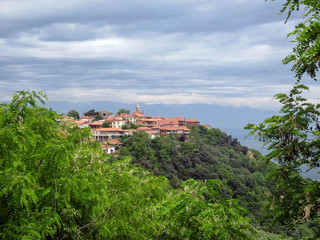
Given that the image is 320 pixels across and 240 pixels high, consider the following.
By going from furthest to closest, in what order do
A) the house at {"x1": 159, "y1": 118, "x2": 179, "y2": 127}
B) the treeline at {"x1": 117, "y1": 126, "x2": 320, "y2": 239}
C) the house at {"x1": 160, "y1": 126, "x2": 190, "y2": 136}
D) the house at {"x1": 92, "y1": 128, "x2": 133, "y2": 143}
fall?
the house at {"x1": 159, "y1": 118, "x2": 179, "y2": 127} < the house at {"x1": 160, "y1": 126, "x2": 190, "y2": 136} < the house at {"x1": 92, "y1": 128, "x2": 133, "y2": 143} < the treeline at {"x1": 117, "y1": 126, "x2": 320, "y2": 239}

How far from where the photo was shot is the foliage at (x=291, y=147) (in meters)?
5.79

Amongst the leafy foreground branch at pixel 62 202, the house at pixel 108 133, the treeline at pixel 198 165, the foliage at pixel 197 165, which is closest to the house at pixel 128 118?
the house at pixel 108 133

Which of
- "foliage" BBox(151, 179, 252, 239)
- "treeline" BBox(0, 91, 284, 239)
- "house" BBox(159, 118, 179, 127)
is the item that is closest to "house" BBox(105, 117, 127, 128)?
"house" BBox(159, 118, 179, 127)

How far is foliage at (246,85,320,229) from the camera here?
5793 millimetres

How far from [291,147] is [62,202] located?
17.3 feet

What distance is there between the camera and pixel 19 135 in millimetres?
7277

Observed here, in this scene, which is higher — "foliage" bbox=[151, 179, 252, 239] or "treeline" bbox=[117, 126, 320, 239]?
"foliage" bbox=[151, 179, 252, 239]

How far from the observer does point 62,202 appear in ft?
23.1

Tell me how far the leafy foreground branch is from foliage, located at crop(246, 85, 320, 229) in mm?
1043

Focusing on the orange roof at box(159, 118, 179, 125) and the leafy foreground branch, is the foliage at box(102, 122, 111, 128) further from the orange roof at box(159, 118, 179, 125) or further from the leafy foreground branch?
the leafy foreground branch

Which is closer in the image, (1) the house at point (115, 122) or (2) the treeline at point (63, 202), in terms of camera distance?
(2) the treeline at point (63, 202)

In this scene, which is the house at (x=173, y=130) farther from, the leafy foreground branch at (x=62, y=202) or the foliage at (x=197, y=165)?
the leafy foreground branch at (x=62, y=202)

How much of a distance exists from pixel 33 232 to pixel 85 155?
5.93 metres

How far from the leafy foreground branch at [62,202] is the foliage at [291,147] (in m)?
1.04
